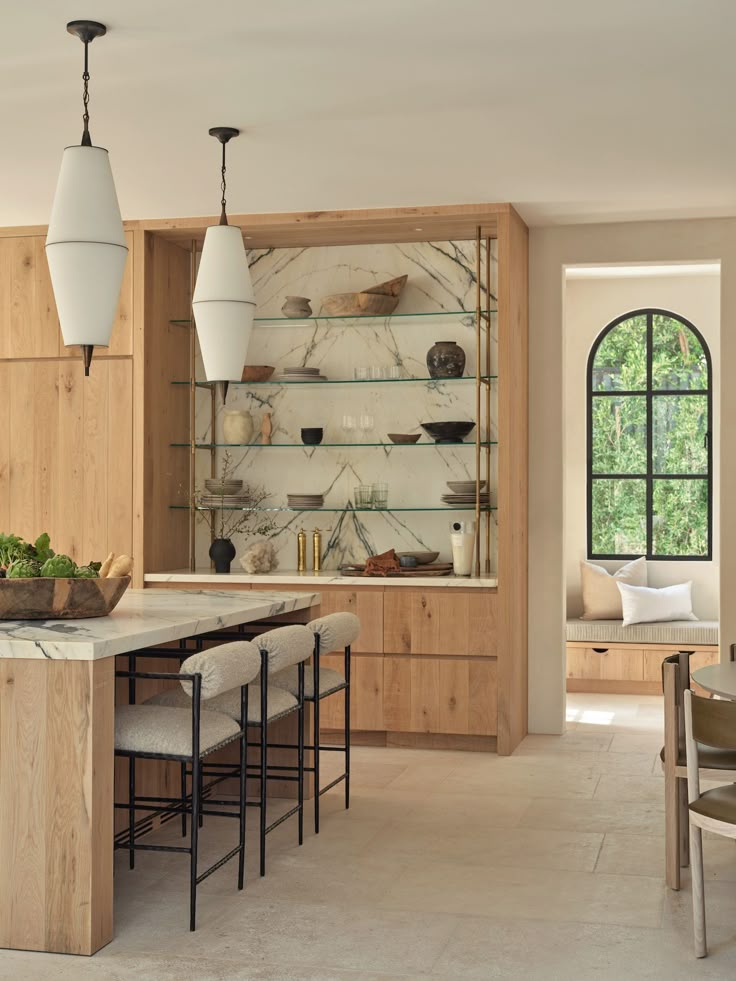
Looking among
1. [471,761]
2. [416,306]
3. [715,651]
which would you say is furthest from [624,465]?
[471,761]

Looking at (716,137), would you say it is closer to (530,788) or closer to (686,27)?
(686,27)

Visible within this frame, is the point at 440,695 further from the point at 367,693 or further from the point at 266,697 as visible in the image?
the point at 266,697

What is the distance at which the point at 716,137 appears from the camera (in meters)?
4.52

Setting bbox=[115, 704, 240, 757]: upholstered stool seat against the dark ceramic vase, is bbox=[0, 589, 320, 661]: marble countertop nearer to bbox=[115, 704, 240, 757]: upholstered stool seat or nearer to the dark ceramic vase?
bbox=[115, 704, 240, 757]: upholstered stool seat

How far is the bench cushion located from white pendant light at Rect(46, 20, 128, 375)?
15.2 feet

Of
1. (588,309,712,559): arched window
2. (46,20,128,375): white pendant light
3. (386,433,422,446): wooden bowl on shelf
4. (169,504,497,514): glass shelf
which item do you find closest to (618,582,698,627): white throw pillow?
(588,309,712,559): arched window

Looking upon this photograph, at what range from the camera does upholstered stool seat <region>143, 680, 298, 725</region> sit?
3.74m

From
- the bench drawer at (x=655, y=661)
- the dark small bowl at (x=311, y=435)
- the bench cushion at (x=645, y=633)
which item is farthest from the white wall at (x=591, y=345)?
the dark small bowl at (x=311, y=435)

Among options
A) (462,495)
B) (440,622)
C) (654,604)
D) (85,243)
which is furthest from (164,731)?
(654,604)

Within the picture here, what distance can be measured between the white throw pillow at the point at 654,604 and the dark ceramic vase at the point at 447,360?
2342mm

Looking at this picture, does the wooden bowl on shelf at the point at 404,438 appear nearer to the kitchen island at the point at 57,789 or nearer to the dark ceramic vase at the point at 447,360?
the dark ceramic vase at the point at 447,360

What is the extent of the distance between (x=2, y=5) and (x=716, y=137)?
2.67 m

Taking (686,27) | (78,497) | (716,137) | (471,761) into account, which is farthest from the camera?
(78,497)

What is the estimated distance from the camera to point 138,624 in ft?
11.2
